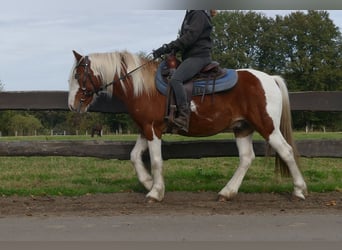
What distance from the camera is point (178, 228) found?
4.80m

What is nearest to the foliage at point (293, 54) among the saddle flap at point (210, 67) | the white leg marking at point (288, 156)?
the white leg marking at point (288, 156)

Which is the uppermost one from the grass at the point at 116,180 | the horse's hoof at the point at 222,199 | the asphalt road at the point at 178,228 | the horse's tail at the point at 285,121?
the horse's tail at the point at 285,121

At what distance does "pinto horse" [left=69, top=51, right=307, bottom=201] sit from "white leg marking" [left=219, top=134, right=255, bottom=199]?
14 mm

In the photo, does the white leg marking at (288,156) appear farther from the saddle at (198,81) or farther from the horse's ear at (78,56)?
the horse's ear at (78,56)

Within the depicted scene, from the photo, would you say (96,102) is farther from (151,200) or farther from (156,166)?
(151,200)

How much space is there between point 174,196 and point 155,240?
2.53 metres

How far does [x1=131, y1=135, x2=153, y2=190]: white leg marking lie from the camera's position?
22.7 ft

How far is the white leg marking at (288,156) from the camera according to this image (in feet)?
21.7

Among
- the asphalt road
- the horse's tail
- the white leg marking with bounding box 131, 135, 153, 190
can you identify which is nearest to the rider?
the white leg marking with bounding box 131, 135, 153, 190

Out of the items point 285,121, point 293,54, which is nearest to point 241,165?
point 285,121

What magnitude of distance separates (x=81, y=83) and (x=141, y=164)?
1444mm

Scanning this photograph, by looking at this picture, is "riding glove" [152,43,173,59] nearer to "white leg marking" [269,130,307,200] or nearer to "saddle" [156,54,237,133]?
"saddle" [156,54,237,133]

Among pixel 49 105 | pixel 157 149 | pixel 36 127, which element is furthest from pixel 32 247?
pixel 36 127

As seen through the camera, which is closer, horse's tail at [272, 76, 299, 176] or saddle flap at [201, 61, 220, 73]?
saddle flap at [201, 61, 220, 73]
